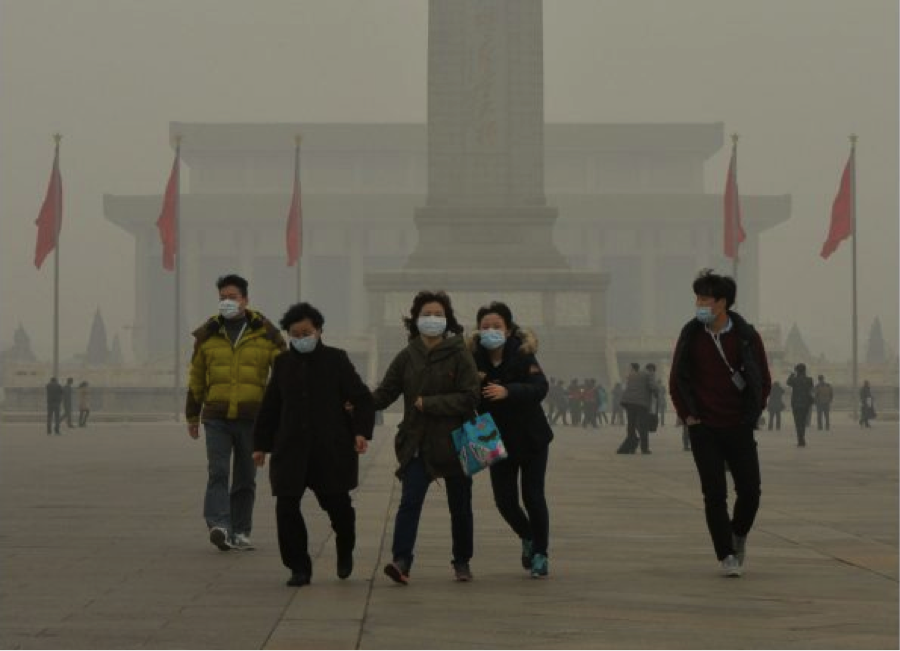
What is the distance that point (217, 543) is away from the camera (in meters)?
12.8

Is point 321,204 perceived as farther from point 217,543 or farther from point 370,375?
point 217,543

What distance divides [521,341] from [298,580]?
1946 mm

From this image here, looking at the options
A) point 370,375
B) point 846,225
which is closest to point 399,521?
point 846,225

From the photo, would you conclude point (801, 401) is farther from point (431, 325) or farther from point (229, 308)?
point (431, 325)

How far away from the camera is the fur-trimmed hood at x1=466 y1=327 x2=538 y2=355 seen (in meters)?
11.3

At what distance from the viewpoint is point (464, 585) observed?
420 inches

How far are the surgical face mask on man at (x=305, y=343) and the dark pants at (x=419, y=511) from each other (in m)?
0.87

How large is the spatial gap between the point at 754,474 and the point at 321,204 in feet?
349

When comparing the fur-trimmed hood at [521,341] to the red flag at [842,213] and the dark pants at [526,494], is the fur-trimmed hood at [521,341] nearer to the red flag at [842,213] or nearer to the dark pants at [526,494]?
the dark pants at [526,494]

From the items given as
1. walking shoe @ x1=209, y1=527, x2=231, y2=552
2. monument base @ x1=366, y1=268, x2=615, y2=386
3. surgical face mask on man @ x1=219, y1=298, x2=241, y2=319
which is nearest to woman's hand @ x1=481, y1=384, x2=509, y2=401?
surgical face mask on man @ x1=219, y1=298, x2=241, y2=319

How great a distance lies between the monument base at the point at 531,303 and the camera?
64938 mm

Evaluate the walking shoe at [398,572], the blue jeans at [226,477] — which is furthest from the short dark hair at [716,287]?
the blue jeans at [226,477]

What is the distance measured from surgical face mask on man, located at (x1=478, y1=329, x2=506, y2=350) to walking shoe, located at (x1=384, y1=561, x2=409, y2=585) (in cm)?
143

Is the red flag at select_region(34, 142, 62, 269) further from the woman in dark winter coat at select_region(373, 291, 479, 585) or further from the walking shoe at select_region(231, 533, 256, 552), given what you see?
the woman in dark winter coat at select_region(373, 291, 479, 585)
